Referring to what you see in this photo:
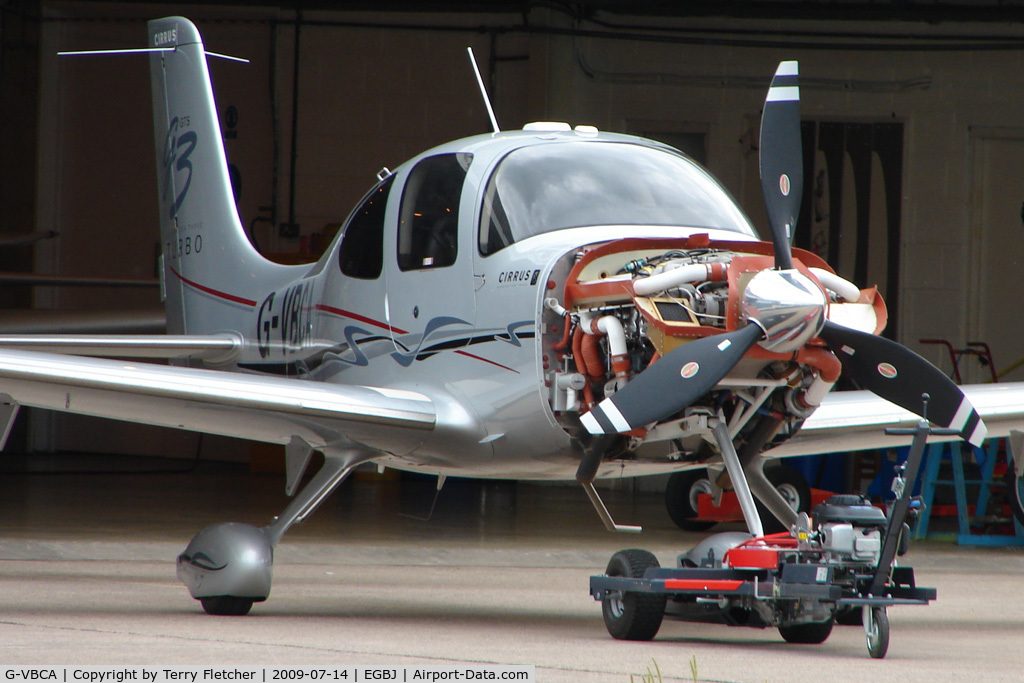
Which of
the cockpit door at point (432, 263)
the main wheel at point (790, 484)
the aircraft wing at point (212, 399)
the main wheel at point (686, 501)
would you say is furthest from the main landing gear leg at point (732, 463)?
the main wheel at point (686, 501)

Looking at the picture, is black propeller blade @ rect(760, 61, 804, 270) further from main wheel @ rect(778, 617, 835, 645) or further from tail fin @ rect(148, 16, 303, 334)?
tail fin @ rect(148, 16, 303, 334)

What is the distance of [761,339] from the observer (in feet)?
15.7

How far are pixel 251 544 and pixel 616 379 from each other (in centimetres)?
200

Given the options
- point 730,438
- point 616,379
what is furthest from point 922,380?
point 616,379

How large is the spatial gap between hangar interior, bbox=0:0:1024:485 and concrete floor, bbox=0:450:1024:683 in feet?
12.9

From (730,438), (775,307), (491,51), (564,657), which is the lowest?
(564,657)

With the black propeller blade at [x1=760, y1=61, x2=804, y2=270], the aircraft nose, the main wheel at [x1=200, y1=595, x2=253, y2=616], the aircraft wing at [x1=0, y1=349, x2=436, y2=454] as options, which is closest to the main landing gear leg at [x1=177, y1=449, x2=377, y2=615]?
the main wheel at [x1=200, y1=595, x2=253, y2=616]

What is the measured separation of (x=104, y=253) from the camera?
59.2ft

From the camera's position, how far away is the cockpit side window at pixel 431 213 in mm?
6230

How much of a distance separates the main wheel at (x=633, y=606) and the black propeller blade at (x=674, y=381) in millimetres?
674

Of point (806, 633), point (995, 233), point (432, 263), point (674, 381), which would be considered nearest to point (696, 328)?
point (674, 381)

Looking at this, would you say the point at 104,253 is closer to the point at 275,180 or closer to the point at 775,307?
the point at 275,180

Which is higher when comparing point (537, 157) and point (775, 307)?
point (537, 157)

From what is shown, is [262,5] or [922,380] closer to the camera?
[922,380]
